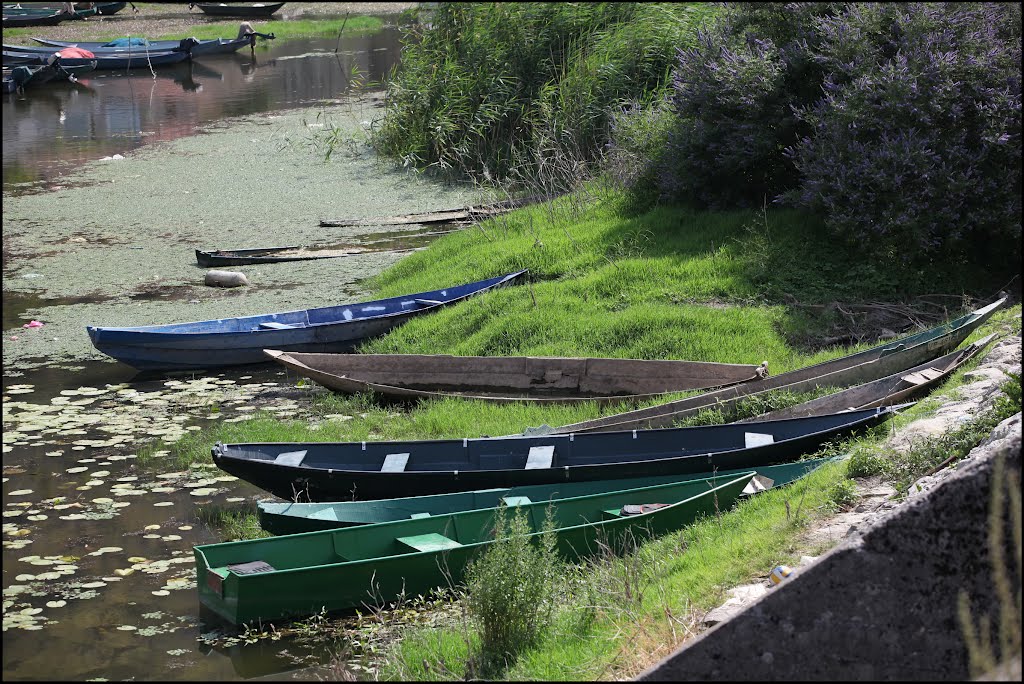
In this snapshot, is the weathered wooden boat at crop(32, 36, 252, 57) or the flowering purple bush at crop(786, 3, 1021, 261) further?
the weathered wooden boat at crop(32, 36, 252, 57)

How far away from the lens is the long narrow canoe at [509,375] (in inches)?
352

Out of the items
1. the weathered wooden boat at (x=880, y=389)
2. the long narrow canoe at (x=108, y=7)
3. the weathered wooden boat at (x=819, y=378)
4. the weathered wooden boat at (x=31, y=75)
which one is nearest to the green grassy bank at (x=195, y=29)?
the long narrow canoe at (x=108, y=7)

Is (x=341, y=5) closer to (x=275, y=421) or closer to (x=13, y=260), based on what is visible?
(x=13, y=260)

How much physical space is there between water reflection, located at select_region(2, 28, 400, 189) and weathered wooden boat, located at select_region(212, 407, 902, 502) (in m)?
13.0

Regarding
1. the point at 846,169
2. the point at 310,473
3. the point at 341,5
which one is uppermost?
the point at 341,5

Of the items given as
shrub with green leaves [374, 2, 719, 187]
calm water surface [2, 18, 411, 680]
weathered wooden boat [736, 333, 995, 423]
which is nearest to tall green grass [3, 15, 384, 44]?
shrub with green leaves [374, 2, 719, 187]

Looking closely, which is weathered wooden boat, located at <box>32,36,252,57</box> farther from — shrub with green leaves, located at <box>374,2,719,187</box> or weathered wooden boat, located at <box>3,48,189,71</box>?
shrub with green leaves, located at <box>374,2,719,187</box>

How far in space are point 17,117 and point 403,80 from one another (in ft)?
43.2

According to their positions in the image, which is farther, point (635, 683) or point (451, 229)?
point (451, 229)

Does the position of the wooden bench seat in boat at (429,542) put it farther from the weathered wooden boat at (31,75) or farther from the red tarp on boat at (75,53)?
the red tarp on boat at (75,53)

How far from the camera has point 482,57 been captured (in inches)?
683

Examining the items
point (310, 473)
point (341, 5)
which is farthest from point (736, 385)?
point (341, 5)

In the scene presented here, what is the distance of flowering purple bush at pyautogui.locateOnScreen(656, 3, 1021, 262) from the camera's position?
Answer: 9.90 m

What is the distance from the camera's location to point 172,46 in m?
33.7
